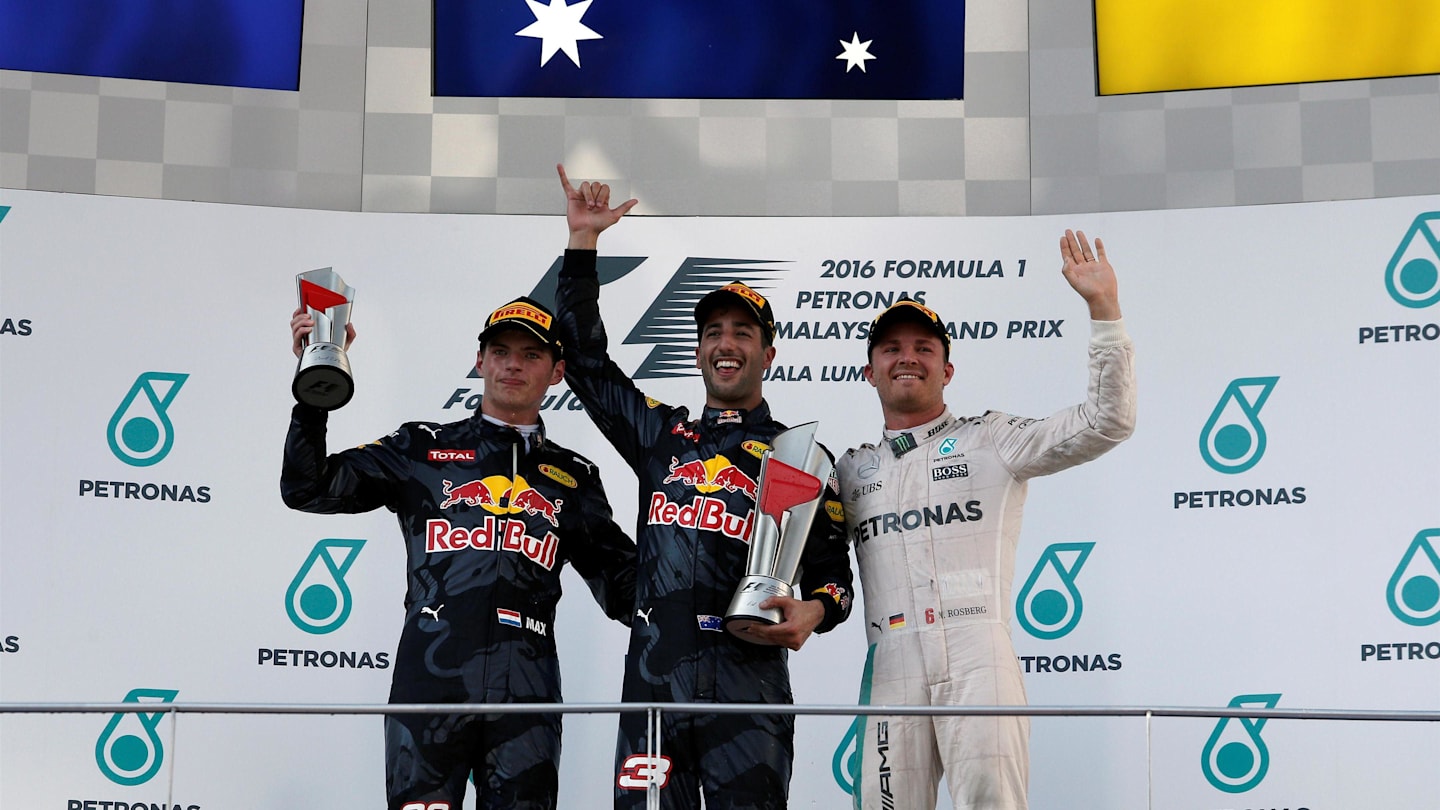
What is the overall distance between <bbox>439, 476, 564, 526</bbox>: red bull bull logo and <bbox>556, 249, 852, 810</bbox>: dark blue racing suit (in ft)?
0.71

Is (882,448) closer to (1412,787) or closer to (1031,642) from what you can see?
(1031,642)

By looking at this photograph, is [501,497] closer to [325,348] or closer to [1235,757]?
[325,348]

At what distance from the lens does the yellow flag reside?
5184 millimetres

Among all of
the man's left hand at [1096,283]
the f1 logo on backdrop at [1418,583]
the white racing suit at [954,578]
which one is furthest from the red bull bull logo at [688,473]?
the f1 logo on backdrop at [1418,583]

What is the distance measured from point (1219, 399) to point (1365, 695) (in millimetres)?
926

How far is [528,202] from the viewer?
5.26 meters

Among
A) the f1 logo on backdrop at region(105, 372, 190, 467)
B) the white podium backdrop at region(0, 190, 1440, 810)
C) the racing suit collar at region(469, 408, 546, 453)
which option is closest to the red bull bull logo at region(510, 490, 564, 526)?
the racing suit collar at region(469, 408, 546, 453)

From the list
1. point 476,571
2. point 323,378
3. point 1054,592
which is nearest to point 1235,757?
point 1054,592

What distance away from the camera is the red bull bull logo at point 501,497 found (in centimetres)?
355

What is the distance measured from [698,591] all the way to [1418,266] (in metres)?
2.73

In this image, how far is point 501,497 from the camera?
3564 mm

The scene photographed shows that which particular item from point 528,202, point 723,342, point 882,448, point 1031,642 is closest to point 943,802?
point 1031,642

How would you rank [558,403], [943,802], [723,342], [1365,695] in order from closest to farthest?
[723,342]
[943,802]
[1365,695]
[558,403]

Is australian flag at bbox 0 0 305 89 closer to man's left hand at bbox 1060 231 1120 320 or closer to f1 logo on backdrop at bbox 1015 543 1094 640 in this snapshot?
f1 logo on backdrop at bbox 1015 543 1094 640
